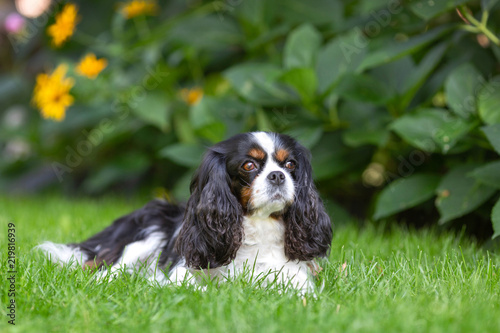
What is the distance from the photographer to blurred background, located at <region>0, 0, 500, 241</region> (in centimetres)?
338

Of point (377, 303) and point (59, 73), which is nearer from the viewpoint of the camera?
point (377, 303)

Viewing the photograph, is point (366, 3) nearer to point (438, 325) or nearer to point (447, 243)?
point (447, 243)

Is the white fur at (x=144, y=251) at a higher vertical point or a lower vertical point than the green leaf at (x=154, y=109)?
lower

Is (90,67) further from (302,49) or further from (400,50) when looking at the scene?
(400,50)

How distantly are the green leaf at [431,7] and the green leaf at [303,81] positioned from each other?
2.21 ft

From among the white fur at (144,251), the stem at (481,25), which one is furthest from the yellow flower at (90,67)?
the stem at (481,25)

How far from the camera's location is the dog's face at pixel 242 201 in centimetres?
243

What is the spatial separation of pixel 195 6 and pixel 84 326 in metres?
3.32

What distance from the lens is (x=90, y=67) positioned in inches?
189

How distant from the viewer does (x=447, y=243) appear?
10.4 ft

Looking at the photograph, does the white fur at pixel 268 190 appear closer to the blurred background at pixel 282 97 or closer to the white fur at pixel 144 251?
the white fur at pixel 144 251

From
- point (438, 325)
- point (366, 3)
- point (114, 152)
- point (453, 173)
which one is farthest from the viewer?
point (114, 152)

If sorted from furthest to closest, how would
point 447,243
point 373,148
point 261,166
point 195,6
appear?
point 195,6 < point 373,148 < point 447,243 < point 261,166

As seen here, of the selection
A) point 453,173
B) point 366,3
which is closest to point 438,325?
point 453,173
